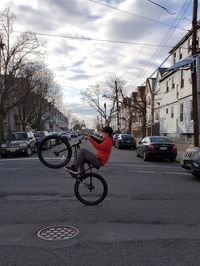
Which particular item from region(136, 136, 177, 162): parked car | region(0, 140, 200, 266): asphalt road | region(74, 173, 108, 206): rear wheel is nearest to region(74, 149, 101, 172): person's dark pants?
region(74, 173, 108, 206): rear wheel

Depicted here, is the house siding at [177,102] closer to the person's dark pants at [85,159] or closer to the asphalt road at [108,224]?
the asphalt road at [108,224]

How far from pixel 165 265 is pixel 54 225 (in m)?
2.55

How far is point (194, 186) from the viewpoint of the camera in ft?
39.2

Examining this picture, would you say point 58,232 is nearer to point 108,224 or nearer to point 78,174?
point 108,224

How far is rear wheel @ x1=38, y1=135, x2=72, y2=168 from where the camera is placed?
9.17m

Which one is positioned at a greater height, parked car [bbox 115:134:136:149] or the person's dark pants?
the person's dark pants

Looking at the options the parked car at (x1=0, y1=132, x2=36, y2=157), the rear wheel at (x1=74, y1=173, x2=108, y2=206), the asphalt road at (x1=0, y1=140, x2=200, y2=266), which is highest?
the parked car at (x1=0, y1=132, x2=36, y2=157)

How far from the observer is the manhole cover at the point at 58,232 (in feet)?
20.5

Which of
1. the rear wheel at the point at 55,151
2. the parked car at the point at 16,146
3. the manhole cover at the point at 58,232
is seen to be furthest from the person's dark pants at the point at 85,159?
the parked car at the point at 16,146

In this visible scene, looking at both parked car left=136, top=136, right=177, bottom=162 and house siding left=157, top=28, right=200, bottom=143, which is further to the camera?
house siding left=157, top=28, right=200, bottom=143

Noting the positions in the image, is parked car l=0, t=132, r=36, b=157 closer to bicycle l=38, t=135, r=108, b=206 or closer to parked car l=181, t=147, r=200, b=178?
parked car l=181, t=147, r=200, b=178

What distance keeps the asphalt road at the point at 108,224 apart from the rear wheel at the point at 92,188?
203 millimetres

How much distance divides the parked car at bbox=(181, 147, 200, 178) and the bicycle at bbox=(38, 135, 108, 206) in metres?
4.99

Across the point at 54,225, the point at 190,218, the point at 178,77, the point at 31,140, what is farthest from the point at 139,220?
the point at 178,77
